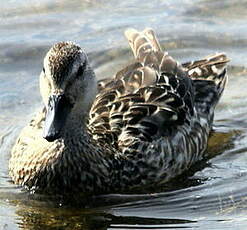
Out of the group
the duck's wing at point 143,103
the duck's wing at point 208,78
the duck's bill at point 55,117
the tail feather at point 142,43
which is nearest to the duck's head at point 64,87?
the duck's bill at point 55,117

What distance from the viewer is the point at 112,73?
12.5 meters

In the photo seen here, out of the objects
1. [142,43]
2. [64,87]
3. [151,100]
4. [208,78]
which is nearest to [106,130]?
[151,100]

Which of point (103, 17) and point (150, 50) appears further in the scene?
point (103, 17)

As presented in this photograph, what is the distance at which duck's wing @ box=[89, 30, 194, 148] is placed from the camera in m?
9.43

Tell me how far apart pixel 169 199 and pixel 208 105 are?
1.94m

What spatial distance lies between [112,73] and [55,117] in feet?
13.4

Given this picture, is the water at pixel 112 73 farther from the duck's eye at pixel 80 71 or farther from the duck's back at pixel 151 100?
the duck's eye at pixel 80 71

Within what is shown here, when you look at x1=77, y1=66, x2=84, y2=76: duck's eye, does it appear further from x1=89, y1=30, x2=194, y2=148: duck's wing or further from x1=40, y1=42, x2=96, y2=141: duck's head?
x1=89, y1=30, x2=194, y2=148: duck's wing

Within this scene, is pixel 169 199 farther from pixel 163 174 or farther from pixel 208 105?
pixel 208 105

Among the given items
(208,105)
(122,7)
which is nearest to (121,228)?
(208,105)

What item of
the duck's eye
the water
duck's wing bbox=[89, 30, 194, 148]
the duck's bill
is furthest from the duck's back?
the duck's bill

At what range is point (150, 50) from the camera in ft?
35.8

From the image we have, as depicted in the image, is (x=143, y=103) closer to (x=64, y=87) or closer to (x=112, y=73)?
(x=64, y=87)

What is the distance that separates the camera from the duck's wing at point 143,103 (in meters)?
9.43
